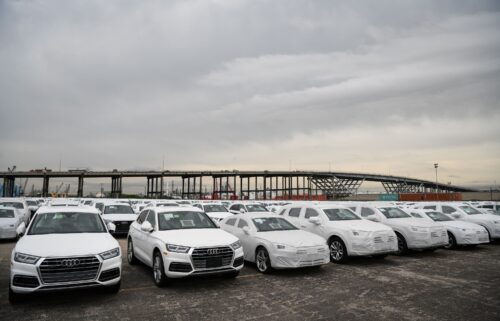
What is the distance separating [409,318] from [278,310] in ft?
6.62

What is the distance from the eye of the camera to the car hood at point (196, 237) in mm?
7152

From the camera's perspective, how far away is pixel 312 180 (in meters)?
123

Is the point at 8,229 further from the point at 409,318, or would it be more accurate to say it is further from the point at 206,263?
the point at 409,318

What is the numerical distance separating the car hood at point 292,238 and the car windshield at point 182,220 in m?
1.42

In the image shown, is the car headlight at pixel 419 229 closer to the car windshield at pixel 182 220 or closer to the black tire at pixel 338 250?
the black tire at pixel 338 250

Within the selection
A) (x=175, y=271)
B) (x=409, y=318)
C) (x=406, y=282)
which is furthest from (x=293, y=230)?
(x=409, y=318)

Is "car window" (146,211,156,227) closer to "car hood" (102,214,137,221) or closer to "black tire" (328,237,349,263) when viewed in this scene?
"black tire" (328,237,349,263)

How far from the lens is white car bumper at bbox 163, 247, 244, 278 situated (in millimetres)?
6832

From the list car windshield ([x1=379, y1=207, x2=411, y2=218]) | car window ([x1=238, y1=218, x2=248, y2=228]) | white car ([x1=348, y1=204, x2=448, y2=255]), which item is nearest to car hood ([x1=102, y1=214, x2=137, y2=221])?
car window ([x1=238, y1=218, x2=248, y2=228])

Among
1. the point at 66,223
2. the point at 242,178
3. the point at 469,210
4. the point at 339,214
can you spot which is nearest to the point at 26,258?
the point at 66,223

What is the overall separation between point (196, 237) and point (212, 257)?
665 millimetres

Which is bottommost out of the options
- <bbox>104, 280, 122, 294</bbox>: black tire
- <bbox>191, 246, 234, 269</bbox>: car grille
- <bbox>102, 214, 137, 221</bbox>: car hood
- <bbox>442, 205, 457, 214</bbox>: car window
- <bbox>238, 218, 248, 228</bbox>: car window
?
<bbox>104, 280, 122, 294</bbox>: black tire

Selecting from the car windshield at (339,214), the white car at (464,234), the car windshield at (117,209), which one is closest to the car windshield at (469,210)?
the white car at (464,234)

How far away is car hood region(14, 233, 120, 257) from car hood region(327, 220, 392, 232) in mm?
6355
